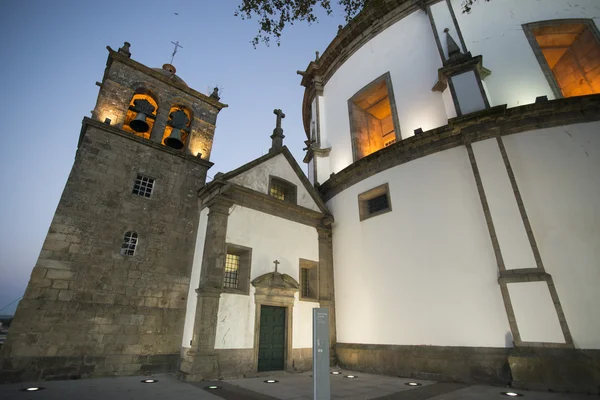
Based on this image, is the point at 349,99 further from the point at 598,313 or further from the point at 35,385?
the point at 35,385

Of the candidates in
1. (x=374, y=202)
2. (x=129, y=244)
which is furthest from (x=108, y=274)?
(x=374, y=202)

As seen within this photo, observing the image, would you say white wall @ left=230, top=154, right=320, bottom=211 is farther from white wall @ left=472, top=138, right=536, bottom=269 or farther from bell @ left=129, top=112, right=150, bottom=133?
white wall @ left=472, top=138, right=536, bottom=269

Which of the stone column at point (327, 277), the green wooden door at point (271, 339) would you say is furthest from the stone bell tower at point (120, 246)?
the stone column at point (327, 277)

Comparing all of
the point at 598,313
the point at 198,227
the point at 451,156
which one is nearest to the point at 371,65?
the point at 451,156

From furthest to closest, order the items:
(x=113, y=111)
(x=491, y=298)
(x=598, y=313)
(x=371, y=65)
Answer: (x=371, y=65) < (x=113, y=111) < (x=491, y=298) < (x=598, y=313)

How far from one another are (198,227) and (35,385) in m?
5.95

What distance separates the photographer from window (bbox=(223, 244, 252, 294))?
994cm

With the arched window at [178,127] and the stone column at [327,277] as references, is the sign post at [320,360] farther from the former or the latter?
the arched window at [178,127]

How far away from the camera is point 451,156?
9867 millimetres

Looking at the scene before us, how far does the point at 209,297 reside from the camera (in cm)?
890

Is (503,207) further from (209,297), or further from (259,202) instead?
(209,297)

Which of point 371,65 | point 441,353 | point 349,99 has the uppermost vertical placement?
point 371,65

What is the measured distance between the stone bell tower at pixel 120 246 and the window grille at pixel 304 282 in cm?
457

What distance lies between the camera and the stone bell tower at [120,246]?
25.6ft
